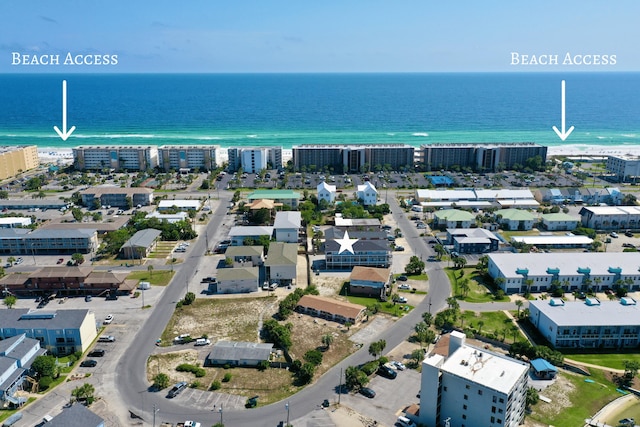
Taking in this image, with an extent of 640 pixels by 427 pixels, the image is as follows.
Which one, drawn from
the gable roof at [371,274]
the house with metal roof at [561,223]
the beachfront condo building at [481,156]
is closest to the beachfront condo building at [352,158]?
the beachfront condo building at [481,156]

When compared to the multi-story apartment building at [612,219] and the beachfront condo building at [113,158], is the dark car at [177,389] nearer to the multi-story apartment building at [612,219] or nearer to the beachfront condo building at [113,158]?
the multi-story apartment building at [612,219]

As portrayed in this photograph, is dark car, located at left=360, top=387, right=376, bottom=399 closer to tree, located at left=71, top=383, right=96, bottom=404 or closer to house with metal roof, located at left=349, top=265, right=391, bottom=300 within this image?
house with metal roof, located at left=349, top=265, right=391, bottom=300

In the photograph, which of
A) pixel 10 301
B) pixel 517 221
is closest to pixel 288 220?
pixel 517 221

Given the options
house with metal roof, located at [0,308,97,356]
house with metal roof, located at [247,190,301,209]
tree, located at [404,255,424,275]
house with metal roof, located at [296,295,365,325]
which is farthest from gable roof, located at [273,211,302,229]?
house with metal roof, located at [0,308,97,356]

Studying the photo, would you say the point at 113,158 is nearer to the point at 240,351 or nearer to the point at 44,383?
the point at 44,383

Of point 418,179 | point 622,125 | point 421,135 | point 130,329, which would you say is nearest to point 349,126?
point 421,135

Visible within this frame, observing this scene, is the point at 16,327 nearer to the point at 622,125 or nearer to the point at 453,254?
the point at 453,254

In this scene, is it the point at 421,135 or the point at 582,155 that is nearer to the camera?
the point at 582,155
